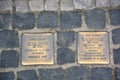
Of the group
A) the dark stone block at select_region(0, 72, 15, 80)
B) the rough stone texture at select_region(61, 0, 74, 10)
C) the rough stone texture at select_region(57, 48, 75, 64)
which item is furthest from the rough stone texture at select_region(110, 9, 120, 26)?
the dark stone block at select_region(0, 72, 15, 80)

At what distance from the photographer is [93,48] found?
451 centimetres

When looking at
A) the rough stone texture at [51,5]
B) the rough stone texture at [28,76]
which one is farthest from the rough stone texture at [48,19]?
the rough stone texture at [28,76]

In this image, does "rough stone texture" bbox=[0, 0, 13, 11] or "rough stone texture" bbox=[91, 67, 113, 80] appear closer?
"rough stone texture" bbox=[91, 67, 113, 80]

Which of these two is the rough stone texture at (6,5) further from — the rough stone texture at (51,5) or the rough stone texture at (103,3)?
the rough stone texture at (103,3)

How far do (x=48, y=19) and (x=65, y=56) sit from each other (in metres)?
0.49

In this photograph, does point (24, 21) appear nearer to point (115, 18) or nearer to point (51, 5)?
point (51, 5)

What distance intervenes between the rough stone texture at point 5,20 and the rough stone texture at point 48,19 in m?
0.37

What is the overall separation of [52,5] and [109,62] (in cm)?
97

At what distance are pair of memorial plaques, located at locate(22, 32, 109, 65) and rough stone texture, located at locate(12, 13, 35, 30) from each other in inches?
7.2

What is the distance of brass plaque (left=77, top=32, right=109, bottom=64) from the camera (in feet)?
14.7

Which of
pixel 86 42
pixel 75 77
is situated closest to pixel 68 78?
pixel 75 77

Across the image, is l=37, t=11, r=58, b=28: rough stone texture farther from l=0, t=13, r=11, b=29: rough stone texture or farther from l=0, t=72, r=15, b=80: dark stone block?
l=0, t=72, r=15, b=80: dark stone block

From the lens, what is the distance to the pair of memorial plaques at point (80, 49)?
4496mm

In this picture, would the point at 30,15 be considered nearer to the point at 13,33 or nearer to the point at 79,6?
the point at 13,33
